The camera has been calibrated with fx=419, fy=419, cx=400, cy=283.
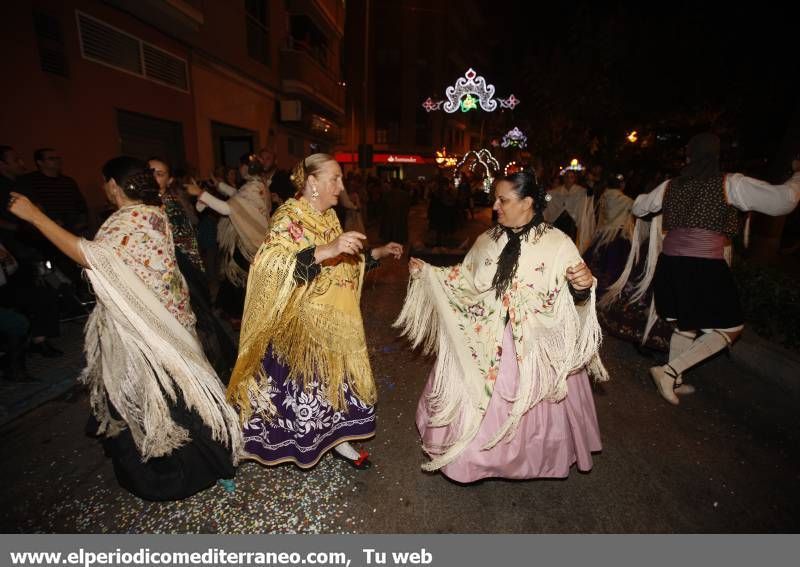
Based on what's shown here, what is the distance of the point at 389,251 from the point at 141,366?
5.02 feet

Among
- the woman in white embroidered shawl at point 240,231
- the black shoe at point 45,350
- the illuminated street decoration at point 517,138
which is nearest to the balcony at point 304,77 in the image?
the illuminated street decoration at point 517,138

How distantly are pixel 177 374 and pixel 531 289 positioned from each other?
2023 mm

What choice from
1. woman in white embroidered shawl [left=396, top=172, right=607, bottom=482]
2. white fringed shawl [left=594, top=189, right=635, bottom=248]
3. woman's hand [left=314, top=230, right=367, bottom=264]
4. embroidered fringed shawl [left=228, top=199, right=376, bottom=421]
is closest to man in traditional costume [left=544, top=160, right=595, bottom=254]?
white fringed shawl [left=594, top=189, right=635, bottom=248]

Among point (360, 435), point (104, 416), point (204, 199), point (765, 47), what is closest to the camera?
point (104, 416)

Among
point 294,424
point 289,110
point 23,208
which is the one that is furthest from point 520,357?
point 289,110

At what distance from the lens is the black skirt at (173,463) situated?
7.66 ft

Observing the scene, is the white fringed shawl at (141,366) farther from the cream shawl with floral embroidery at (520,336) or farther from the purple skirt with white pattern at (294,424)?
the cream shawl with floral embroidery at (520,336)

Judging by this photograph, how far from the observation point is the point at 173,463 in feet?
7.82

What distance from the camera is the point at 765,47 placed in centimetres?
773

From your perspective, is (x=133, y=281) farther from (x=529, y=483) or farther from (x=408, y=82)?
(x=408, y=82)

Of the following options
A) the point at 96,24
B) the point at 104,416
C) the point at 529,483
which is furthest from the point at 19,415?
the point at 96,24

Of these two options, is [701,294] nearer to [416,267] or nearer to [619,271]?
[619,271]

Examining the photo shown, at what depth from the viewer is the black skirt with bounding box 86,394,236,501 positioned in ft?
7.66

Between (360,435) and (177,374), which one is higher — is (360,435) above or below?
below
